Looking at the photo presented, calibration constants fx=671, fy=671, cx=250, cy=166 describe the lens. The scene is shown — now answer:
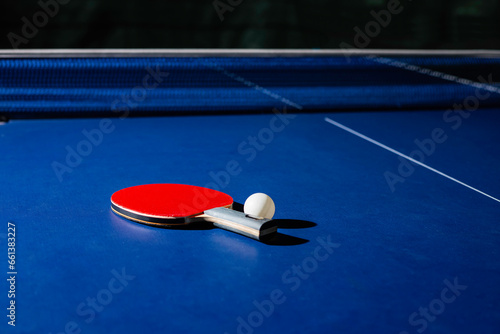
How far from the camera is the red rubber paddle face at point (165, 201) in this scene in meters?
3.11

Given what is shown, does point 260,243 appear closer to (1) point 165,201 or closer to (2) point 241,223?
(2) point 241,223

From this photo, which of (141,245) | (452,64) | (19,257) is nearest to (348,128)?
(452,64)

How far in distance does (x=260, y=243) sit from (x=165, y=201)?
0.56 m

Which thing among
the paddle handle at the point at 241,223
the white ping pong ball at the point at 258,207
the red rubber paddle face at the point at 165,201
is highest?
the white ping pong ball at the point at 258,207

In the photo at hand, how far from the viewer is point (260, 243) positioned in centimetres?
297
